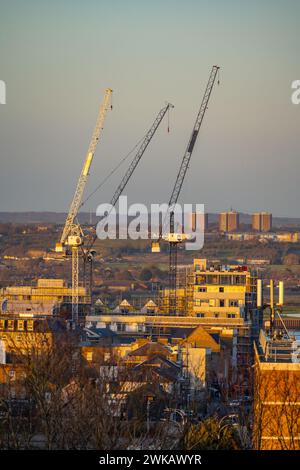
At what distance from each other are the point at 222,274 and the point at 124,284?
49.1 metres

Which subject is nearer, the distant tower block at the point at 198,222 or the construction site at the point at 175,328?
the construction site at the point at 175,328

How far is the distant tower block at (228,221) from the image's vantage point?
17699 cm

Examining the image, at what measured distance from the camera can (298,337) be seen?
37.9m

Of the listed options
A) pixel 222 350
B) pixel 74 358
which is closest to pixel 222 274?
pixel 222 350

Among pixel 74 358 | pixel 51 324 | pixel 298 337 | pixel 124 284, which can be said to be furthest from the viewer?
pixel 124 284

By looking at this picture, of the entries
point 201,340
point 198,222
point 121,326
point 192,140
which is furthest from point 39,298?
point 198,222

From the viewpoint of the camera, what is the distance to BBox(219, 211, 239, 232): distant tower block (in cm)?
17699

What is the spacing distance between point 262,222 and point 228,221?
339 centimetres

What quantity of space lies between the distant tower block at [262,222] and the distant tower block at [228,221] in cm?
168

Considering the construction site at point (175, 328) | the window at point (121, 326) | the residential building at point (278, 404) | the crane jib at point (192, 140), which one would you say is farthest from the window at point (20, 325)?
the crane jib at point (192, 140)

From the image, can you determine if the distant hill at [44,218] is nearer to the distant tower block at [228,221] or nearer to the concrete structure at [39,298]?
the distant tower block at [228,221]

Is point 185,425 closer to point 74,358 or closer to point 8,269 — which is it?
point 74,358

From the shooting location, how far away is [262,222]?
181m
